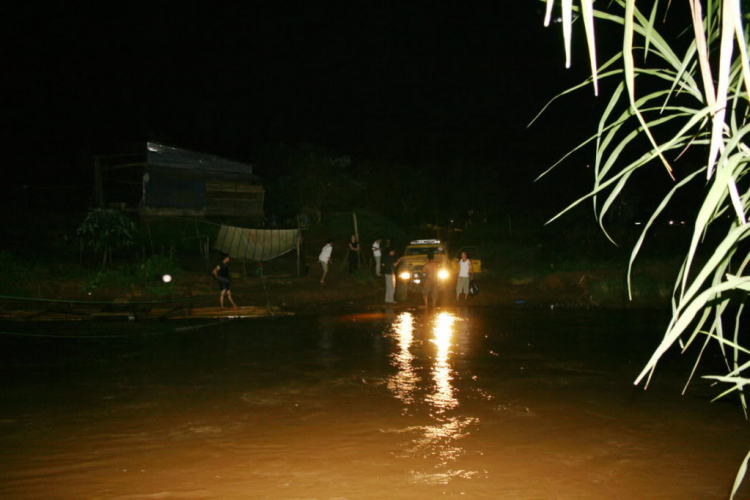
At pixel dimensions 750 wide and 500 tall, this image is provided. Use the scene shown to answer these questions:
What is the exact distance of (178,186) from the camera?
3128cm

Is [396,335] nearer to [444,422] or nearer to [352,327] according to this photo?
[352,327]

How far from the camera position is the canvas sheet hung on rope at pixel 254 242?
22.7 meters

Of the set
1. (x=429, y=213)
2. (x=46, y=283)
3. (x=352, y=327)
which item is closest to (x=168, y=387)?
(x=352, y=327)

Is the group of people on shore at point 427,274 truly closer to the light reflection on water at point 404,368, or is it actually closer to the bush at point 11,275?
the light reflection on water at point 404,368

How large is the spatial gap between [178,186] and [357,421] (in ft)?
83.0

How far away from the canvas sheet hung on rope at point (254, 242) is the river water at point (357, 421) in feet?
28.0

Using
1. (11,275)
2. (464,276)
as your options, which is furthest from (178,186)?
(464,276)

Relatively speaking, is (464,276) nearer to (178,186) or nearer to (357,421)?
(357,421)

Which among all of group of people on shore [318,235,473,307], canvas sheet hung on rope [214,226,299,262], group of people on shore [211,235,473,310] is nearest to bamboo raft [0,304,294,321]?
group of people on shore [211,235,473,310]

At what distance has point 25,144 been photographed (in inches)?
1330

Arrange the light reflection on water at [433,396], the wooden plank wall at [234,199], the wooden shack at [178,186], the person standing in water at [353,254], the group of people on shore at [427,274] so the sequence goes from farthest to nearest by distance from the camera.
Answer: the wooden plank wall at [234,199], the wooden shack at [178,186], the person standing in water at [353,254], the group of people on shore at [427,274], the light reflection on water at [433,396]

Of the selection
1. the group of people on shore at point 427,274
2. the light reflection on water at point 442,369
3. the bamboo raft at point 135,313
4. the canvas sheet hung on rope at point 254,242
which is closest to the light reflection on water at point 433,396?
the light reflection on water at point 442,369

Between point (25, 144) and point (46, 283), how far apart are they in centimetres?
1697

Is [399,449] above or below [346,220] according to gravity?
below
